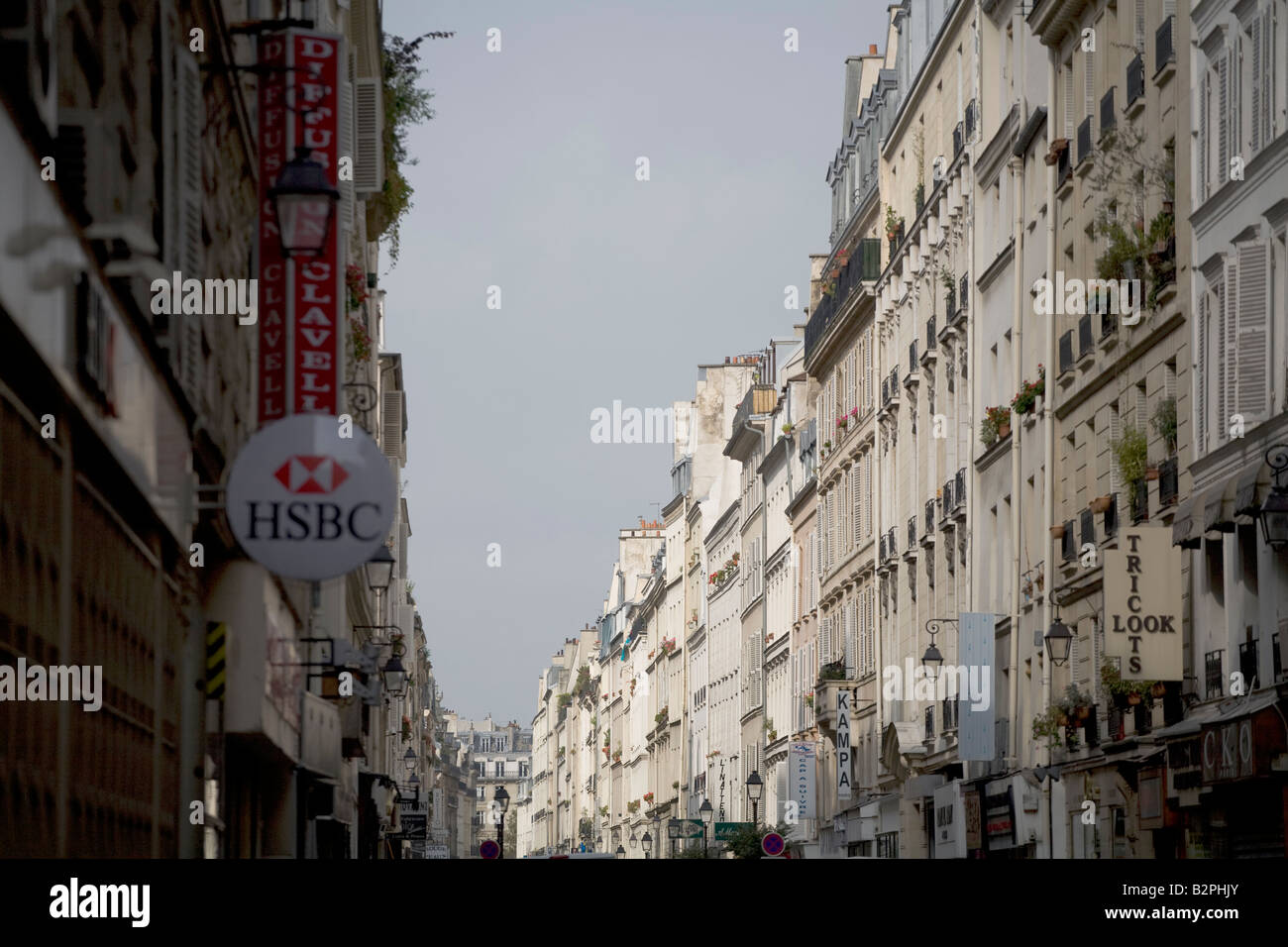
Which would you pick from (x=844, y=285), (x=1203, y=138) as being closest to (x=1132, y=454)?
(x=1203, y=138)

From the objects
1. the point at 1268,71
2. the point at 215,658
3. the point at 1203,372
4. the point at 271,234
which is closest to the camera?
the point at 215,658

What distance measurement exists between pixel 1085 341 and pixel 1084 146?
364 centimetres

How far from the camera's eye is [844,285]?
6900 cm

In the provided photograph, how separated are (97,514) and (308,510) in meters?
4.39

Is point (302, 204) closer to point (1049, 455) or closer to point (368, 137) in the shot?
point (368, 137)

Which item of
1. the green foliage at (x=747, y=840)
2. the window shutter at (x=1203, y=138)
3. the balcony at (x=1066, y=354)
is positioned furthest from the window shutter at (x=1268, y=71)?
the green foliage at (x=747, y=840)

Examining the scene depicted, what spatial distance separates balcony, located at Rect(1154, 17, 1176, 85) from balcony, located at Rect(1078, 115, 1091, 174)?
4.97 metres

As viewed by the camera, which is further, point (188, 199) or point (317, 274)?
point (317, 274)

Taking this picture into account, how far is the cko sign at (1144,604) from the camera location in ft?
105

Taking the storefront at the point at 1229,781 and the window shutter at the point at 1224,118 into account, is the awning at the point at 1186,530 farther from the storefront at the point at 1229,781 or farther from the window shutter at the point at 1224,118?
the window shutter at the point at 1224,118

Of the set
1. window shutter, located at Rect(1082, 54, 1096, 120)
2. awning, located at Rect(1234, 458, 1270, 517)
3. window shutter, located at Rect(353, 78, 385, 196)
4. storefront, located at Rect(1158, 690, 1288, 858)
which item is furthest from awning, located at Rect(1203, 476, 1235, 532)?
window shutter, located at Rect(353, 78, 385, 196)

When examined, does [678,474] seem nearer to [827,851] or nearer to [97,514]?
[827,851]

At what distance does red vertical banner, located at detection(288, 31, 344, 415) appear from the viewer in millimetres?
23719

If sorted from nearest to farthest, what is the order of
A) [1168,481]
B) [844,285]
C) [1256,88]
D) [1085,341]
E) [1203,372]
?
1. [1256,88]
2. [1203,372]
3. [1168,481]
4. [1085,341]
5. [844,285]
